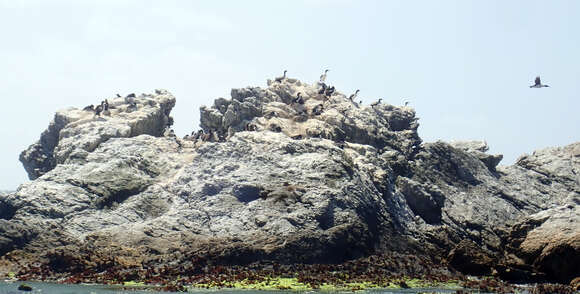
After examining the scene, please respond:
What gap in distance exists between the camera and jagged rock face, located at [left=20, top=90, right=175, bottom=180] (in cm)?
7288

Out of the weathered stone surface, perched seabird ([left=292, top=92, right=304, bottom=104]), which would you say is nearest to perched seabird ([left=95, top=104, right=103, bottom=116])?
perched seabird ([left=292, top=92, right=304, bottom=104])

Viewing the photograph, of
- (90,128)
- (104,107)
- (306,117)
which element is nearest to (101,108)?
(104,107)

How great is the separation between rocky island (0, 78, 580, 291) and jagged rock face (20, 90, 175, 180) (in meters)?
0.23

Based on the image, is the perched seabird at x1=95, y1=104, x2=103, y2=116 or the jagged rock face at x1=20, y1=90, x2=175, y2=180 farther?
the perched seabird at x1=95, y1=104, x2=103, y2=116

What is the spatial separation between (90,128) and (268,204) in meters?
25.9

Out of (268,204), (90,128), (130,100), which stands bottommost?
(268,204)

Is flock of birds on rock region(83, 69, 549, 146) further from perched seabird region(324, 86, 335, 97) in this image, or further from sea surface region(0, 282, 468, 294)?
sea surface region(0, 282, 468, 294)

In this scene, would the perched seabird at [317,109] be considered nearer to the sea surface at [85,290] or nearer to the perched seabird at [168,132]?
the perched seabird at [168,132]

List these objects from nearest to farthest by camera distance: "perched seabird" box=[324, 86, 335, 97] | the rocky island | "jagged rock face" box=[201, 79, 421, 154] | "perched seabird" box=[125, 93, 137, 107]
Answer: the rocky island, "jagged rock face" box=[201, 79, 421, 154], "perched seabird" box=[125, 93, 137, 107], "perched seabird" box=[324, 86, 335, 97]

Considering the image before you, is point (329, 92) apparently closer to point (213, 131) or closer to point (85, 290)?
point (213, 131)

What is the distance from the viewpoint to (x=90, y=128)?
2948 inches

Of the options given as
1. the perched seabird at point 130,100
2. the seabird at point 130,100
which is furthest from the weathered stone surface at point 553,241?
the seabird at point 130,100

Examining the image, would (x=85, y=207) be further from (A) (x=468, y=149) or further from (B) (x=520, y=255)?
(A) (x=468, y=149)

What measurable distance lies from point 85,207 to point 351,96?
42.3 metres
